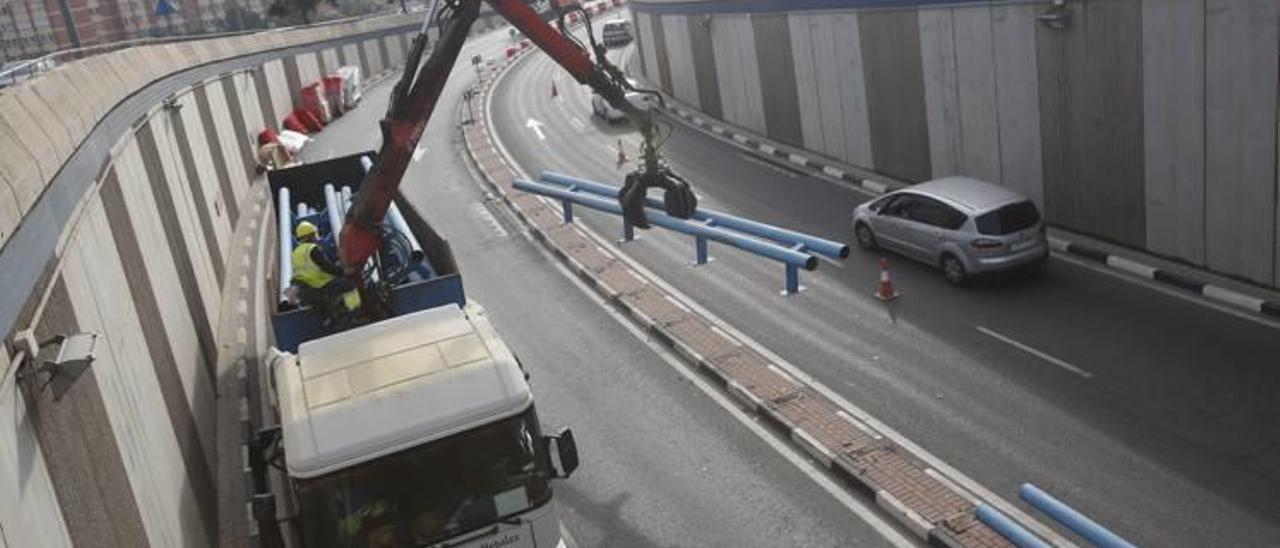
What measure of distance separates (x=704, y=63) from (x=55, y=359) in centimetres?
3167

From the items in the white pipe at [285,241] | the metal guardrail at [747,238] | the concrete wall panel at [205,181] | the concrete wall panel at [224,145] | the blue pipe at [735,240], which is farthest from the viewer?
the concrete wall panel at [224,145]

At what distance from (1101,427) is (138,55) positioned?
1902 centimetres

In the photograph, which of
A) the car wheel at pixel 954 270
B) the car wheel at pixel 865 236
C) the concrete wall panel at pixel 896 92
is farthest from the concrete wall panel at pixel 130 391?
the concrete wall panel at pixel 896 92

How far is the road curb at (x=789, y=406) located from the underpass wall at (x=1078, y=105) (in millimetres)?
7997

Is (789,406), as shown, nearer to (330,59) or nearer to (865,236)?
(865,236)

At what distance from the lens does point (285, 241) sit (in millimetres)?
15359

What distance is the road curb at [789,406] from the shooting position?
37.7 ft

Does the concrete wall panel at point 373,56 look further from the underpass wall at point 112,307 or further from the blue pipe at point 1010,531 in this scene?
the blue pipe at point 1010,531

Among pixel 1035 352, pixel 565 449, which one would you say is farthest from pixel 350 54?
pixel 565 449

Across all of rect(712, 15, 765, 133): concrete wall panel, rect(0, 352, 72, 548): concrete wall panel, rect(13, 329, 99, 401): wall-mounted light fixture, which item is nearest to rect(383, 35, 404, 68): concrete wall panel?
rect(712, 15, 765, 133): concrete wall panel

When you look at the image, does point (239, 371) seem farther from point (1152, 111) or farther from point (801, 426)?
point (1152, 111)

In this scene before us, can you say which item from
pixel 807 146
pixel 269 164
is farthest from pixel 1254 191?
pixel 269 164

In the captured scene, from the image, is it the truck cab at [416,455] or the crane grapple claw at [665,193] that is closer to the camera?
the truck cab at [416,455]

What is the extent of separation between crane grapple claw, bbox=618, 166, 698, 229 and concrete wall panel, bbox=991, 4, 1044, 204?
9.55m
